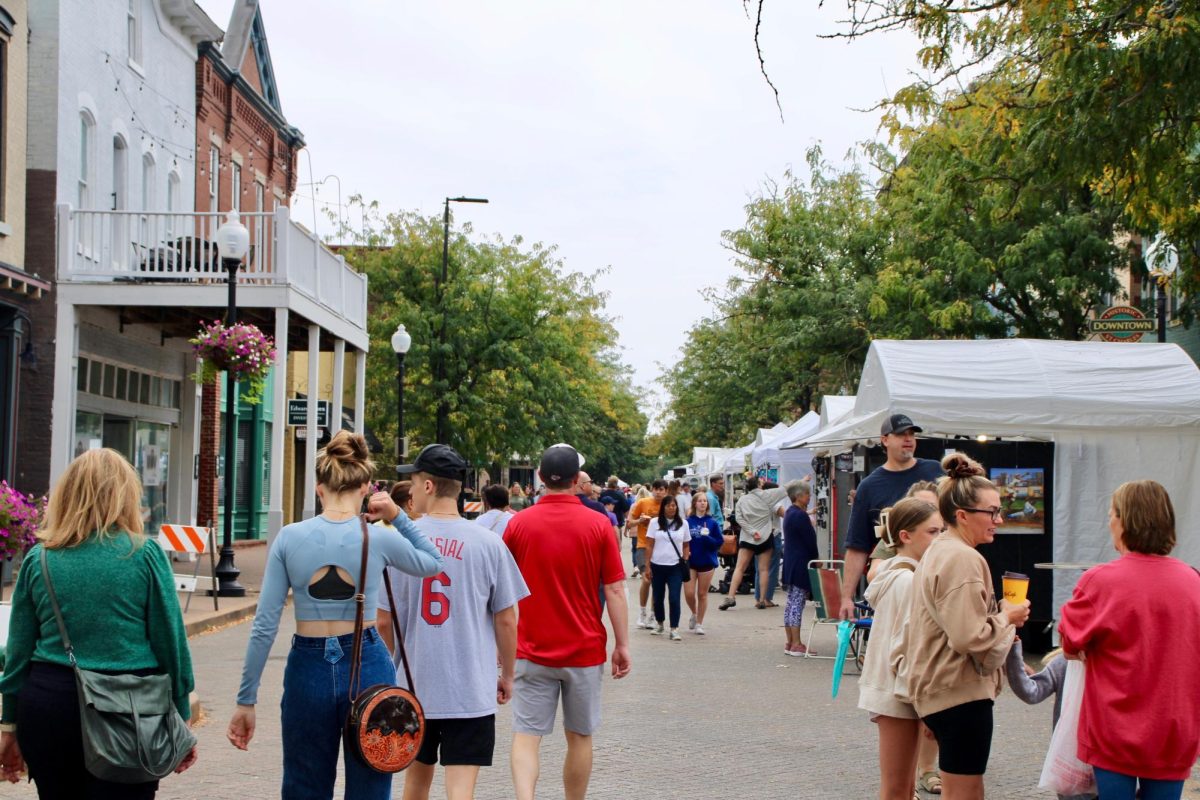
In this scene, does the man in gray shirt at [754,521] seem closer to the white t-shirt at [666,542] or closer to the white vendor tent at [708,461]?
the white t-shirt at [666,542]

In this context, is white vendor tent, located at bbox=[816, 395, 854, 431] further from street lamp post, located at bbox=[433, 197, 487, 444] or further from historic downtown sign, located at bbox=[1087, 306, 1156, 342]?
street lamp post, located at bbox=[433, 197, 487, 444]

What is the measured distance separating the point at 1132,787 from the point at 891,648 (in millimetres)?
1125

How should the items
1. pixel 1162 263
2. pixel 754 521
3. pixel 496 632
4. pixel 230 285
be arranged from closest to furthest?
pixel 496 632 < pixel 1162 263 < pixel 230 285 < pixel 754 521

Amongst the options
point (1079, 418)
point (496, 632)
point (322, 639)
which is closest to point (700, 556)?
point (1079, 418)

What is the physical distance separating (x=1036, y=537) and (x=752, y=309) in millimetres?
20792

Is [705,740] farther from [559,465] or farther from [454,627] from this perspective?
[454,627]

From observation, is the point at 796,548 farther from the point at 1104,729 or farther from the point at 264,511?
the point at 264,511

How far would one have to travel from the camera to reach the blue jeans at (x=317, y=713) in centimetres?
492

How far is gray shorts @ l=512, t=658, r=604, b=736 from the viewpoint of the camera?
21.5ft

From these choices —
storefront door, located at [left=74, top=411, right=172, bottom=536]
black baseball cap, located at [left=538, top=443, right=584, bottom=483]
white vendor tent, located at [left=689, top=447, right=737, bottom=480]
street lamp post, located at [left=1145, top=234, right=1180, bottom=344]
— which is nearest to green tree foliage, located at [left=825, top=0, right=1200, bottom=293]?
street lamp post, located at [left=1145, top=234, right=1180, bottom=344]

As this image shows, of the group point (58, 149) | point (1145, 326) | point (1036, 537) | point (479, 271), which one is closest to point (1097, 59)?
point (1036, 537)

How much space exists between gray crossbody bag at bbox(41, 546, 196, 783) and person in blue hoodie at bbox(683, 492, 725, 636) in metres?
12.0

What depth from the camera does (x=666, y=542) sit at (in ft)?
51.2

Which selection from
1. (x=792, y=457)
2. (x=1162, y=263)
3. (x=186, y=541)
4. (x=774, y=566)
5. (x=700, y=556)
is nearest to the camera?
(x=1162, y=263)
